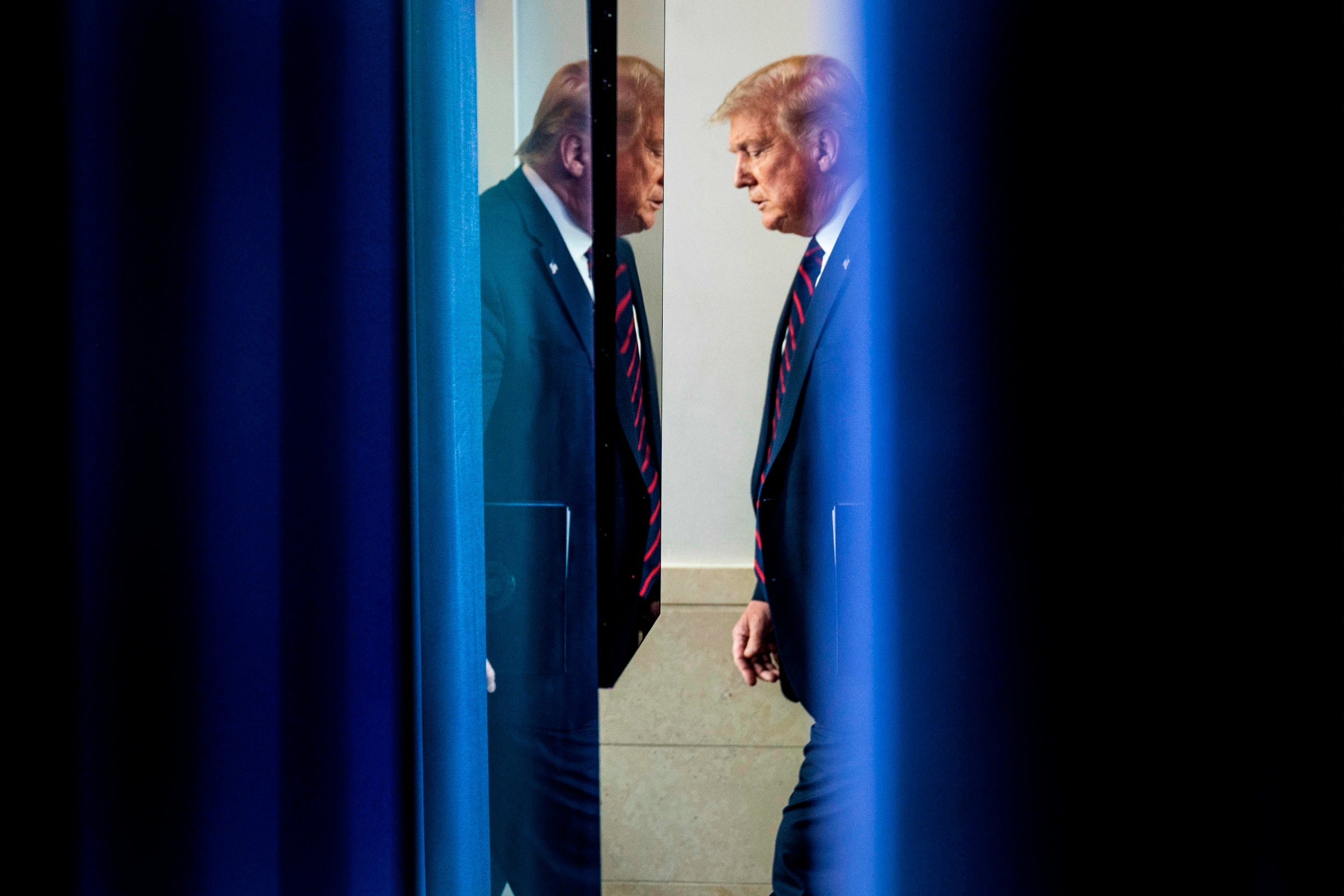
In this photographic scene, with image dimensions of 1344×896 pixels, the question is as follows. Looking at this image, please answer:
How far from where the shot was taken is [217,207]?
456 millimetres

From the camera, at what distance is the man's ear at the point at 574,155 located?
2.51 feet

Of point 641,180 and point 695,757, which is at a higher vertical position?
point 641,180

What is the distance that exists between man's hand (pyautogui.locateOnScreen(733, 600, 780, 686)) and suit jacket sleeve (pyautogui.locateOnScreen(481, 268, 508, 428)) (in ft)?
2.21

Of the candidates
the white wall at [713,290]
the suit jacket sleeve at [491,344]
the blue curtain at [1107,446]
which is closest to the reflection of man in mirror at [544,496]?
the suit jacket sleeve at [491,344]

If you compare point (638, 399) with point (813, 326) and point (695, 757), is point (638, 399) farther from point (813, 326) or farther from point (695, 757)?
point (695, 757)

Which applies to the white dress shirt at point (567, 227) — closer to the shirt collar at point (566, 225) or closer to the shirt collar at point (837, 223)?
the shirt collar at point (566, 225)

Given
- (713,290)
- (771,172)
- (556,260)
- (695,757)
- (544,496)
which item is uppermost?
(771,172)

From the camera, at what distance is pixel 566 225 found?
2.43ft

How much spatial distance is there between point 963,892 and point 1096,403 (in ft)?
1.03

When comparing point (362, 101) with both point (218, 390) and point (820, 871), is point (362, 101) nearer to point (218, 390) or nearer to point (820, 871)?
point (218, 390)

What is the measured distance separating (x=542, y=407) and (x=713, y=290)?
0.82 m

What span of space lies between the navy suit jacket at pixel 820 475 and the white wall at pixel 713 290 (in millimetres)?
344

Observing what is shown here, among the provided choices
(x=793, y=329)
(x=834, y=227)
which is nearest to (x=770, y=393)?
(x=793, y=329)

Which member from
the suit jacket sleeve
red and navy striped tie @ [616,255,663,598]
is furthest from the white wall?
the suit jacket sleeve
